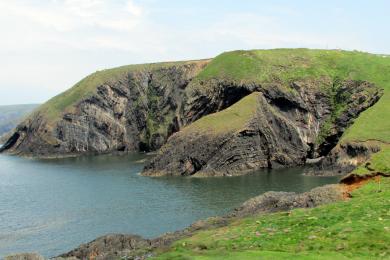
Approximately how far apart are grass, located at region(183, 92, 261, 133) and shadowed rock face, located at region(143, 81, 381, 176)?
36 centimetres

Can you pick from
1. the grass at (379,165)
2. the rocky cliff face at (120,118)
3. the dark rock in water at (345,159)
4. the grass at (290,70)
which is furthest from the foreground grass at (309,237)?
the rocky cliff face at (120,118)

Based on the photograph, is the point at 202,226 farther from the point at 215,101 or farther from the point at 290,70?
the point at 290,70

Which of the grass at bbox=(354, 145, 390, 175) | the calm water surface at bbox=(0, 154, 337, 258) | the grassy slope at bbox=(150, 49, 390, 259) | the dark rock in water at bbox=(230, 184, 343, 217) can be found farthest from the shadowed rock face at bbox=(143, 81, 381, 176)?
the grassy slope at bbox=(150, 49, 390, 259)

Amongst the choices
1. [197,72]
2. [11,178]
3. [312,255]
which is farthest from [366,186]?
[197,72]

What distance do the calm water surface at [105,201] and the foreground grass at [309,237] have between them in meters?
26.8

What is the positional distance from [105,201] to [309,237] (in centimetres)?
5898

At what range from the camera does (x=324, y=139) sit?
130750mm

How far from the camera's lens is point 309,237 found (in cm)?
3241

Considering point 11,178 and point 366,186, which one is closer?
point 366,186

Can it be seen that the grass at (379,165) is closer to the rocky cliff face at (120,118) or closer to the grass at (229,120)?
the grass at (229,120)

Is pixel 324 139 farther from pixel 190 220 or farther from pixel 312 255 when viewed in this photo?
pixel 312 255

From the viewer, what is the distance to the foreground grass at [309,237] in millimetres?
29594

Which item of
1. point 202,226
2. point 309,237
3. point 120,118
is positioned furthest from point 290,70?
point 309,237

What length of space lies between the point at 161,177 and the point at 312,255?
8193 cm
